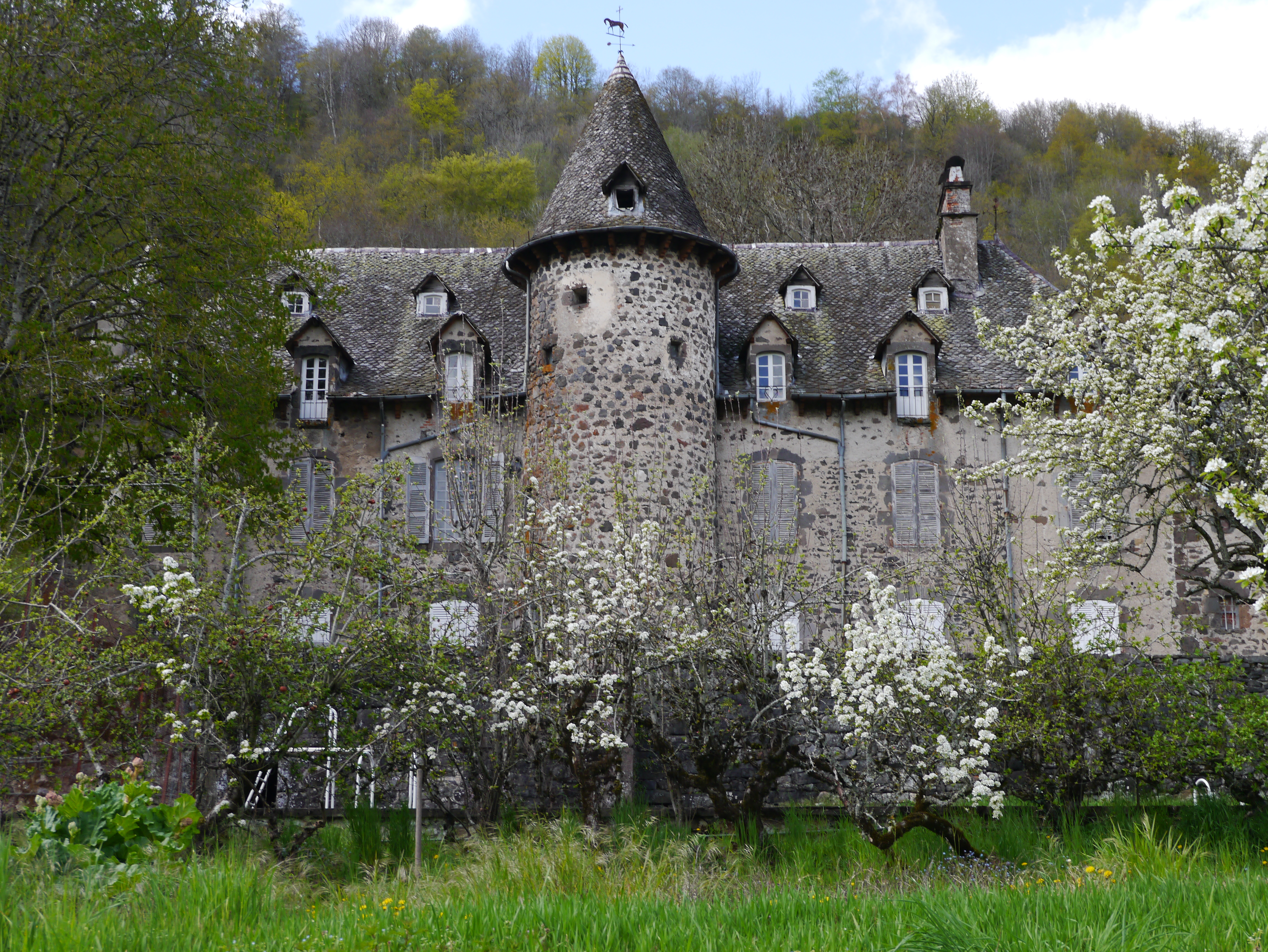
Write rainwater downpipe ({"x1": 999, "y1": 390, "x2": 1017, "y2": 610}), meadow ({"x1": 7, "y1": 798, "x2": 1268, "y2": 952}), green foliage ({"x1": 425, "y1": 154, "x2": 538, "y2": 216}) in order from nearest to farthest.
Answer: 1. meadow ({"x1": 7, "y1": 798, "x2": 1268, "y2": 952})
2. rainwater downpipe ({"x1": 999, "y1": 390, "x2": 1017, "y2": 610})
3. green foliage ({"x1": 425, "y1": 154, "x2": 538, "y2": 216})

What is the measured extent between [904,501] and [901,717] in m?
9.87

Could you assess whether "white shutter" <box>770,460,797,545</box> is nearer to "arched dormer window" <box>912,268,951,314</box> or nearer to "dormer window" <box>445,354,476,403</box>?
"arched dormer window" <box>912,268,951,314</box>

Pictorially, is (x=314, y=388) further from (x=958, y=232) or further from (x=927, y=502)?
(x=958, y=232)

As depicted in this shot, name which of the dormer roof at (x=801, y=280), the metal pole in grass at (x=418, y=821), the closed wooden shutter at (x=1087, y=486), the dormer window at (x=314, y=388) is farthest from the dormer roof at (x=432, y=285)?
the metal pole in grass at (x=418, y=821)

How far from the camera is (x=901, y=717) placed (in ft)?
30.5

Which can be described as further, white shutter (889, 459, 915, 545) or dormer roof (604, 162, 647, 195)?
white shutter (889, 459, 915, 545)

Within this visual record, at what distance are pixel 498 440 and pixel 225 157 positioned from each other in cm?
626

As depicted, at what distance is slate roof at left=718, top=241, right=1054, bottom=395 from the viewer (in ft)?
62.4

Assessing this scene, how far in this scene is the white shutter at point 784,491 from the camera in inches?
719

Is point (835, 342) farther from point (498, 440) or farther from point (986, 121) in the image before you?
point (986, 121)

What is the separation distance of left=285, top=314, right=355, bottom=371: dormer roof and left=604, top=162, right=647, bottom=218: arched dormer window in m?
5.43

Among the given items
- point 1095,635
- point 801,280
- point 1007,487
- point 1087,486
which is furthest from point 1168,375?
point 801,280

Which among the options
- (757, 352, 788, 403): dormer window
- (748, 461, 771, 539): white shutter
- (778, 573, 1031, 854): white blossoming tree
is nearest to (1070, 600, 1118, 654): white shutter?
(778, 573, 1031, 854): white blossoming tree

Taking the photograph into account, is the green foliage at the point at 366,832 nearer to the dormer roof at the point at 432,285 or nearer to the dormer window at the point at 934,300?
the dormer roof at the point at 432,285
